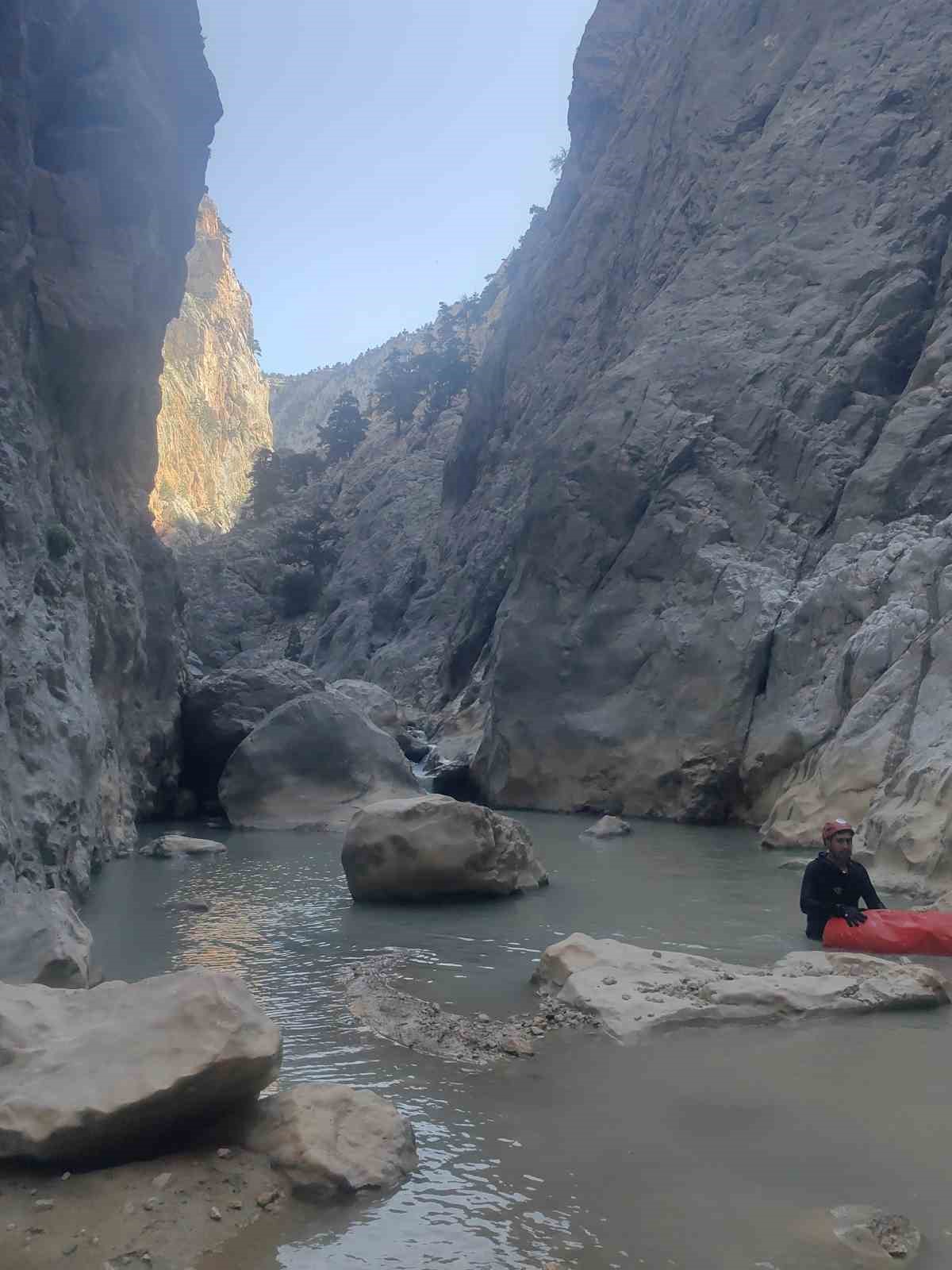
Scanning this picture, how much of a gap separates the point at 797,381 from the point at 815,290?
2221mm

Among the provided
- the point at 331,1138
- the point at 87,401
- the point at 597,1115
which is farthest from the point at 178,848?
the point at 331,1138

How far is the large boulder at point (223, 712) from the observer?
2075 centimetres

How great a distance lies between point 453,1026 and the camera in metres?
6.20

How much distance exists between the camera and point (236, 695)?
21.0m

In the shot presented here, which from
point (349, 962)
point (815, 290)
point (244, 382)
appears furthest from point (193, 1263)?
point (244, 382)

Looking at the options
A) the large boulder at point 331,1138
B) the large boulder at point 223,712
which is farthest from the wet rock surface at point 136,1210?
the large boulder at point 223,712

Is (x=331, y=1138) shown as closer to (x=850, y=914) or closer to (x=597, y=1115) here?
(x=597, y=1115)

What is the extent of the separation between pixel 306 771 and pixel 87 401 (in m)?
6.38

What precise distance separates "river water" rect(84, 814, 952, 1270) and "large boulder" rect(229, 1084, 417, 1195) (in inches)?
3.8

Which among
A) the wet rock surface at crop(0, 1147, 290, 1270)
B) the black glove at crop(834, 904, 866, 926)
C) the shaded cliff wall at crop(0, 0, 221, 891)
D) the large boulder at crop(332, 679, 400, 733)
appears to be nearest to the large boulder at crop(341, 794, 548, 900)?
the shaded cliff wall at crop(0, 0, 221, 891)

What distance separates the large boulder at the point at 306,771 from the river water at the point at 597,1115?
8.02 meters

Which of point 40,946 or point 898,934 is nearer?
point 40,946

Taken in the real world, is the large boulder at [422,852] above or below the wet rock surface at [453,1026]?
above

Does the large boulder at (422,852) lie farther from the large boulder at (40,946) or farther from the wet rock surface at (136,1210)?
the wet rock surface at (136,1210)
